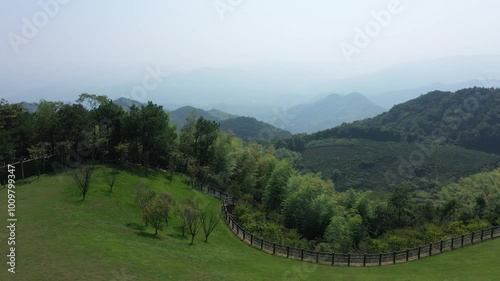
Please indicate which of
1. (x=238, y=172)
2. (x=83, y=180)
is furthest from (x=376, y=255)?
(x=238, y=172)

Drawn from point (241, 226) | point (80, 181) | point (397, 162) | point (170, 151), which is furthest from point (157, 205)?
point (397, 162)

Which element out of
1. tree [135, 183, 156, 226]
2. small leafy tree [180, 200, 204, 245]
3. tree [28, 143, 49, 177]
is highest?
tree [28, 143, 49, 177]

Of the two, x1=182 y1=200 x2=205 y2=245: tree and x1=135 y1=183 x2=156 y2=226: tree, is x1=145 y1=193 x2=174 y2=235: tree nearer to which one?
x1=135 y1=183 x2=156 y2=226: tree

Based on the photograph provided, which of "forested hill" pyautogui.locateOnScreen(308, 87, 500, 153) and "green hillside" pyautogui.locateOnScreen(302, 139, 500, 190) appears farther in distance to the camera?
"forested hill" pyautogui.locateOnScreen(308, 87, 500, 153)

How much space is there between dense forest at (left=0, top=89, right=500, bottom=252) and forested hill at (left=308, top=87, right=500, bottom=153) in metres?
92.6

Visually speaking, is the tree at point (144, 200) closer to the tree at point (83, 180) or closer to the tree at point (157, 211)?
the tree at point (157, 211)

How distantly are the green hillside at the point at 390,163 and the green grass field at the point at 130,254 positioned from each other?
90162 millimetres

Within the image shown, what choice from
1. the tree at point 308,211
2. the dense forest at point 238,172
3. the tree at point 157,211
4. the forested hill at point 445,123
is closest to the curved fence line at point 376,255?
the dense forest at point 238,172

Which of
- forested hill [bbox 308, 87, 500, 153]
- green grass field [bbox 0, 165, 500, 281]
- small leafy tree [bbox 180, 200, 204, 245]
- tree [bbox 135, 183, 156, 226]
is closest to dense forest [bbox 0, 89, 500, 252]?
green grass field [bbox 0, 165, 500, 281]

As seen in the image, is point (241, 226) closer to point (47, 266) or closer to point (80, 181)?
point (80, 181)

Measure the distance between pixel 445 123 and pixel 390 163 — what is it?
138 feet

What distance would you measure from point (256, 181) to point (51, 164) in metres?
26.3

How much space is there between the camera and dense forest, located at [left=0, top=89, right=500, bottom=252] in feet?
114

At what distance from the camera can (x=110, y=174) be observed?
1453 inches
